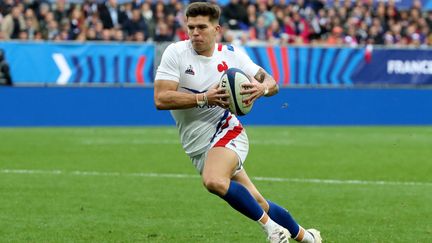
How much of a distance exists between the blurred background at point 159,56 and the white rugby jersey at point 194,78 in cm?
1679

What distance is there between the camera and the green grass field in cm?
932

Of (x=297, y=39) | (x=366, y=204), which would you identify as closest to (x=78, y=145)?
(x=366, y=204)

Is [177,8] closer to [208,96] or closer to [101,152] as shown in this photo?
[101,152]

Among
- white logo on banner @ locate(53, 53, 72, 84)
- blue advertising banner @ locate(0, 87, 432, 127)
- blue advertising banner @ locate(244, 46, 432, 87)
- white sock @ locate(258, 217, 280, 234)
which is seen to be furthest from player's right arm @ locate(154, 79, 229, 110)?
blue advertising banner @ locate(244, 46, 432, 87)

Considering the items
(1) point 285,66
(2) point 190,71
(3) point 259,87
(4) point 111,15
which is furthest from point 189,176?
(4) point 111,15

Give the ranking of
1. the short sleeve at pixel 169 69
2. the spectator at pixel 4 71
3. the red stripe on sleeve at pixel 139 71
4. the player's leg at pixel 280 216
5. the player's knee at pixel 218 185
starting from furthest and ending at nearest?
the red stripe on sleeve at pixel 139 71 → the spectator at pixel 4 71 → the player's leg at pixel 280 216 → the short sleeve at pixel 169 69 → the player's knee at pixel 218 185

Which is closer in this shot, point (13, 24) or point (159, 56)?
point (13, 24)

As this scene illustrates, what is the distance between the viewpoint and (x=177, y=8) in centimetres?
2866

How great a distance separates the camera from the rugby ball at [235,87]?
301 inches

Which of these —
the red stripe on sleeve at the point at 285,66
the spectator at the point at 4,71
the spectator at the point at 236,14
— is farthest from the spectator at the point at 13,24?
the red stripe on sleeve at the point at 285,66

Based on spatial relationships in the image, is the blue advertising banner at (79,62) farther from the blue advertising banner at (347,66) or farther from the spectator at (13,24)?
the blue advertising banner at (347,66)

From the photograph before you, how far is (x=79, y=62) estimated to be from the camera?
25.4 meters

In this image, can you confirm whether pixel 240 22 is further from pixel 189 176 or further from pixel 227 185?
pixel 227 185

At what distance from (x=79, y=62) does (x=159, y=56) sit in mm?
2021
